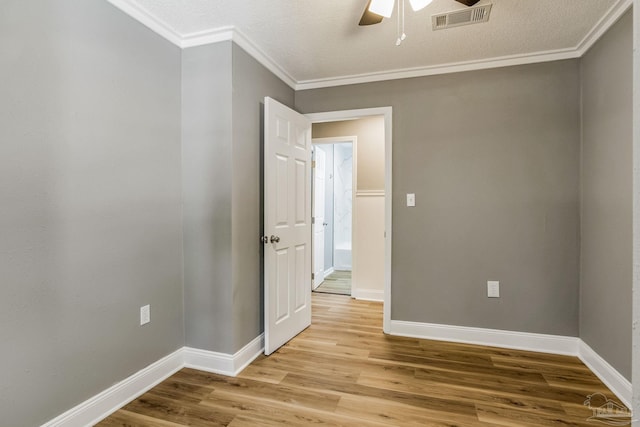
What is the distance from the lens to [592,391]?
203cm

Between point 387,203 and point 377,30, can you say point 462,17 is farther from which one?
point 387,203

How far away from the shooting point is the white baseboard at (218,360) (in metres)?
2.27

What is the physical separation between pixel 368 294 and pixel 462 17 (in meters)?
3.13

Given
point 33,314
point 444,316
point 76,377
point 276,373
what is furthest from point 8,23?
point 444,316

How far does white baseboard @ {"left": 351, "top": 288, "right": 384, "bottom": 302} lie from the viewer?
4125 millimetres

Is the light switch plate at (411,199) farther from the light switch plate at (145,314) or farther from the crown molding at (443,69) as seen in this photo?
the light switch plate at (145,314)

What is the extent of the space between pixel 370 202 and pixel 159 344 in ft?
9.36

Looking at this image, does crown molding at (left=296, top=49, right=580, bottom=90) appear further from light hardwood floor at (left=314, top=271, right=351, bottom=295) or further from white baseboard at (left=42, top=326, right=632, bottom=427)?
light hardwood floor at (left=314, top=271, right=351, bottom=295)

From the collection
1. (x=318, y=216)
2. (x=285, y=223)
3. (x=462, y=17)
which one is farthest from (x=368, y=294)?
(x=462, y=17)

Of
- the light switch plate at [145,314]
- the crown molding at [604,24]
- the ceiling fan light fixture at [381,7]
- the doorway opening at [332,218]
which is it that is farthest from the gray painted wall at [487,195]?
the light switch plate at [145,314]

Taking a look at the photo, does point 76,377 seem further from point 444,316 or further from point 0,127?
point 444,316

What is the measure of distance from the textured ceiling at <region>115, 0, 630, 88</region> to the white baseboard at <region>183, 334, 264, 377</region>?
2288 millimetres

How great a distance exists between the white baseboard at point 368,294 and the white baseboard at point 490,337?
3.76 ft

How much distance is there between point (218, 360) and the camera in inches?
90.1
